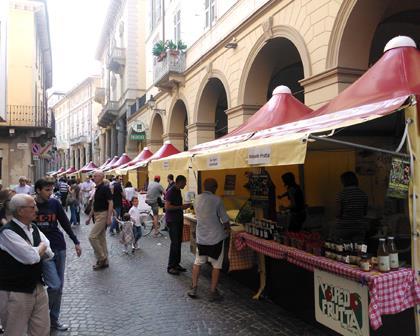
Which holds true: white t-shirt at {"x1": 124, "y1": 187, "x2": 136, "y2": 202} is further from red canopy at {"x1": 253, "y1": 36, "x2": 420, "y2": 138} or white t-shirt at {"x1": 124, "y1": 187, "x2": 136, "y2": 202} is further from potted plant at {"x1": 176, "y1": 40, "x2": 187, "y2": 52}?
red canopy at {"x1": 253, "y1": 36, "x2": 420, "y2": 138}

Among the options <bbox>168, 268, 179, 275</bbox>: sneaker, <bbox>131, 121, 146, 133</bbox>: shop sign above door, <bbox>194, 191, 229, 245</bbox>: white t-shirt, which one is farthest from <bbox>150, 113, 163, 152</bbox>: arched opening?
<bbox>194, 191, 229, 245</bbox>: white t-shirt

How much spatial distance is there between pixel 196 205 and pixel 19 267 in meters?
3.26

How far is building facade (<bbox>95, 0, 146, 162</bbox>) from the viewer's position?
30.2 metres

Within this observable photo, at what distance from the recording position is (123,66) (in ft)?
106

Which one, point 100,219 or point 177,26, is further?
point 177,26

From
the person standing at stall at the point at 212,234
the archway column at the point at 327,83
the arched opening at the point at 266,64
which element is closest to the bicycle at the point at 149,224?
the arched opening at the point at 266,64

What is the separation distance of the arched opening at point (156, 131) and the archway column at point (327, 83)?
15.0 meters

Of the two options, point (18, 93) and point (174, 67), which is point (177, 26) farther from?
point (18, 93)

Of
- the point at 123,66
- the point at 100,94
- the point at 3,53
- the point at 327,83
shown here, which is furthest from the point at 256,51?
the point at 100,94

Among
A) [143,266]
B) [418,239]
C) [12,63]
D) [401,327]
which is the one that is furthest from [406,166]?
[12,63]

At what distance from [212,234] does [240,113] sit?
729 centimetres

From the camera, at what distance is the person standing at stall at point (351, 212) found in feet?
18.7

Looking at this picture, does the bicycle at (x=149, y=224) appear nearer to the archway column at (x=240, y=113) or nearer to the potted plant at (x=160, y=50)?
the archway column at (x=240, y=113)

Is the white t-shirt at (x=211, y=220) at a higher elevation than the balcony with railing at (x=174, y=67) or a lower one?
lower
